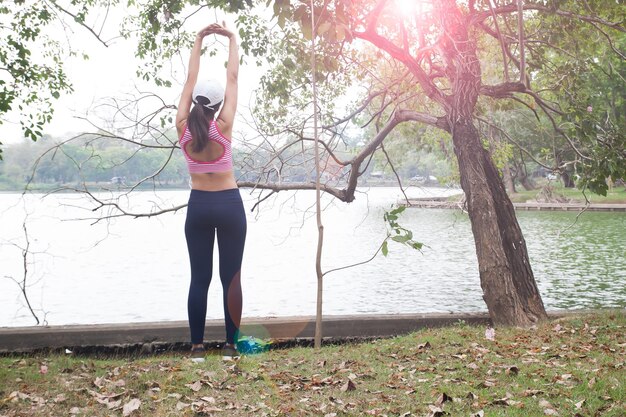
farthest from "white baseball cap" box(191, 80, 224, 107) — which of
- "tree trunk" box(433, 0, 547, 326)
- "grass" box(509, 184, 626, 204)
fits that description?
"grass" box(509, 184, 626, 204)

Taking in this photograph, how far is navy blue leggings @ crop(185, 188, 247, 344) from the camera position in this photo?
4.53m

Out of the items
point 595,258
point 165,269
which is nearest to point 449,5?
point 595,258

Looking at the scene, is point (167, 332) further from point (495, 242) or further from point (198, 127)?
point (495, 242)

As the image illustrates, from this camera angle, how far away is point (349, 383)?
418 cm

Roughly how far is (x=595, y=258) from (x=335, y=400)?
19331mm

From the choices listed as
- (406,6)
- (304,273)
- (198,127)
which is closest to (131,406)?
(198,127)

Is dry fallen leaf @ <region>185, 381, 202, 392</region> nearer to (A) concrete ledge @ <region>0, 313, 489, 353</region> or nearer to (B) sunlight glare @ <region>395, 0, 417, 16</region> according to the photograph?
(A) concrete ledge @ <region>0, 313, 489, 353</region>

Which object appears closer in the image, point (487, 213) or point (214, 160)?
point (214, 160)

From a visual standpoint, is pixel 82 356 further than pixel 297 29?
No

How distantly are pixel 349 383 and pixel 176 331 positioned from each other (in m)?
2.43

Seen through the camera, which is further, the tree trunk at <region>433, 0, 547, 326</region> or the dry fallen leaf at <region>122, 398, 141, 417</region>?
the tree trunk at <region>433, 0, 547, 326</region>

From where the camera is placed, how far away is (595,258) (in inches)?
833

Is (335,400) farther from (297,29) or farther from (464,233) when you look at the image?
(464,233)

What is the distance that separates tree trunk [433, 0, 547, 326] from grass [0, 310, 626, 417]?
4.28 feet
